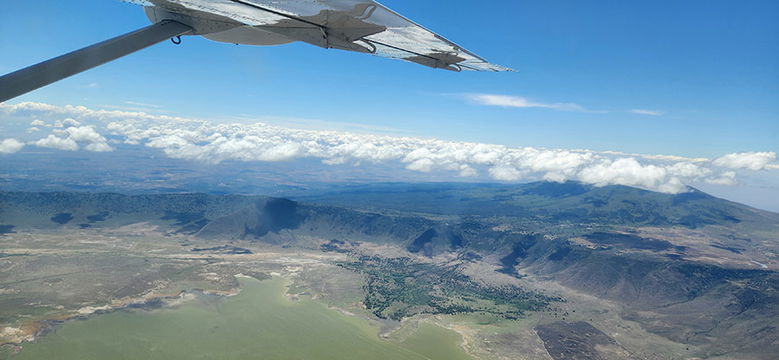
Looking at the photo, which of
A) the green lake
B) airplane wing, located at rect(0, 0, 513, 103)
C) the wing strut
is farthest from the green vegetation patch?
the wing strut

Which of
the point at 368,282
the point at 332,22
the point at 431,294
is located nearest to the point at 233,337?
the point at 368,282

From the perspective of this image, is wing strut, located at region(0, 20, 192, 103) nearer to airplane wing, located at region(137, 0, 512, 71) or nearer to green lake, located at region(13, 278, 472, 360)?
airplane wing, located at region(137, 0, 512, 71)

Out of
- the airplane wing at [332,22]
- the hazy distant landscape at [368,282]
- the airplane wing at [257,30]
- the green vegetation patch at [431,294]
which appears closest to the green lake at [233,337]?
the hazy distant landscape at [368,282]

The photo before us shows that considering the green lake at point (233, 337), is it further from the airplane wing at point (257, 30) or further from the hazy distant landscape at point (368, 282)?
the airplane wing at point (257, 30)

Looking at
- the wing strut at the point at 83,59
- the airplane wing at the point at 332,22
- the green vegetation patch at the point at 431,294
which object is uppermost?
the airplane wing at the point at 332,22

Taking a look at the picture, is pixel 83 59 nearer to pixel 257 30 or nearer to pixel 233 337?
pixel 257 30

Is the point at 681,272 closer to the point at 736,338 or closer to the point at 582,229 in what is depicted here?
the point at 736,338
